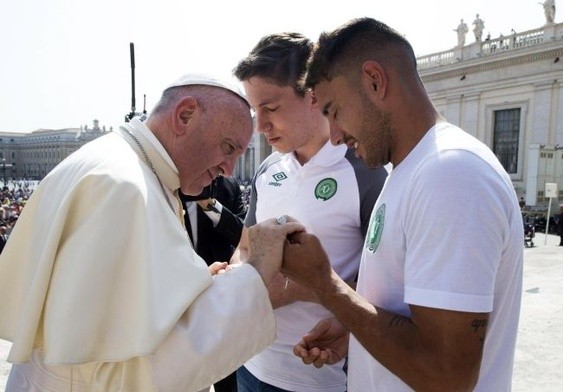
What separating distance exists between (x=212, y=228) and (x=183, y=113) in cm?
190

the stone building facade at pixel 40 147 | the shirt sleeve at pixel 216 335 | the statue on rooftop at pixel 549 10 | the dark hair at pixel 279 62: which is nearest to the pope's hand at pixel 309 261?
the shirt sleeve at pixel 216 335

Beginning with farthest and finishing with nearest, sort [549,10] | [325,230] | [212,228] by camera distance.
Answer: [549,10] < [212,228] < [325,230]

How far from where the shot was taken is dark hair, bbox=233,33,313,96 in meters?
2.19

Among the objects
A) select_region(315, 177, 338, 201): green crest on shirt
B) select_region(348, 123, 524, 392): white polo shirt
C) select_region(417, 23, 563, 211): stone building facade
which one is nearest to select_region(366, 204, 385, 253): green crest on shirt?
select_region(348, 123, 524, 392): white polo shirt

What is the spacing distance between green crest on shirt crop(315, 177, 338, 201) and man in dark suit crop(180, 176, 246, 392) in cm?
131

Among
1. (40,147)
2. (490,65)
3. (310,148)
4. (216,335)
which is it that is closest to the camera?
(216,335)

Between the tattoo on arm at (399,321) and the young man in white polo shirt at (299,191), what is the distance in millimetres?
700

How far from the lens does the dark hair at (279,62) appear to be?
7.20 ft

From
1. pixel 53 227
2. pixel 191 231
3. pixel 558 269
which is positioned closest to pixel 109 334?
pixel 53 227

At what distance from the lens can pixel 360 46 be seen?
149cm

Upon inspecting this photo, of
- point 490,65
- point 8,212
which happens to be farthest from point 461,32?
point 8,212

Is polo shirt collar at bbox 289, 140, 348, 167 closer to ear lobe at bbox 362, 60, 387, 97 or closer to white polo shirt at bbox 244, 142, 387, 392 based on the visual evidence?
white polo shirt at bbox 244, 142, 387, 392

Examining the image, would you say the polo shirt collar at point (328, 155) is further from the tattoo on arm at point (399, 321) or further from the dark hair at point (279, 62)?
the tattoo on arm at point (399, 321)

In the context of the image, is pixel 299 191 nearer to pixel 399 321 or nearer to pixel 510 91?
pixel 399 321
